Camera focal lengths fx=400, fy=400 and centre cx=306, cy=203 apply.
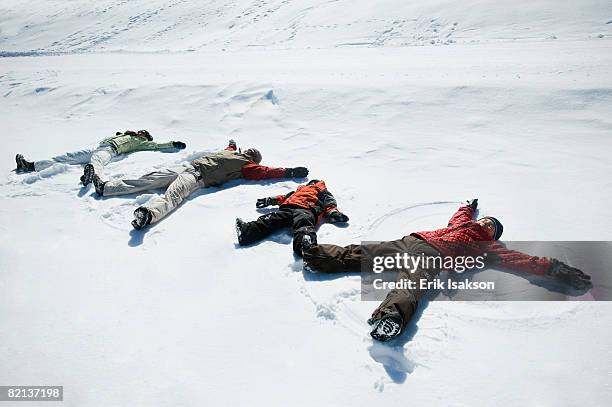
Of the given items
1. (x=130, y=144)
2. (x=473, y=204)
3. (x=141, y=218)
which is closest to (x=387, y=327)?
(x=473, y=204)

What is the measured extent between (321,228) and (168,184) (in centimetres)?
227

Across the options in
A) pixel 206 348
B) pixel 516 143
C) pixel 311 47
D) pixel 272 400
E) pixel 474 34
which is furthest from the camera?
pixel 311 47

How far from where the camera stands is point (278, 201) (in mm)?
4742

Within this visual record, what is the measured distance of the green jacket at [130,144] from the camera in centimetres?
651

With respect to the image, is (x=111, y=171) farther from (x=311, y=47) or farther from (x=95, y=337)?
(x=311, y=47)

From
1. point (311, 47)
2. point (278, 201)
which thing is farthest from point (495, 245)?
point (311, 47)

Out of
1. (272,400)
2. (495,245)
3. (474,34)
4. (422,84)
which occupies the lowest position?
(272,400)

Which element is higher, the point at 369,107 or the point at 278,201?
the point at 369,107

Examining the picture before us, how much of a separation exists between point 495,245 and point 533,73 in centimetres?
577

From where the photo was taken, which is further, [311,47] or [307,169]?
[311,47]

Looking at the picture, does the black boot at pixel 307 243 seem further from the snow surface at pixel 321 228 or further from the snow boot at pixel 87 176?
the snow boot at pixel 87 176

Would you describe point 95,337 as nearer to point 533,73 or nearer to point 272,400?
point 272,400

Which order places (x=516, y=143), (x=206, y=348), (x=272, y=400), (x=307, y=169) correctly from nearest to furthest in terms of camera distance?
1. (x=272, y=400)
2. (x=206, y=348)
3. (x=307, y=169)
4. (x=516, y=143)

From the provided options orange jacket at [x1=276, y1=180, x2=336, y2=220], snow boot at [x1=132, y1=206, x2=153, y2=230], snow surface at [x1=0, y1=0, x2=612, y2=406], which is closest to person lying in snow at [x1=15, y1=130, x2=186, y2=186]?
snow surface at [x1=0, y1=0, x2=612, y2=406]
